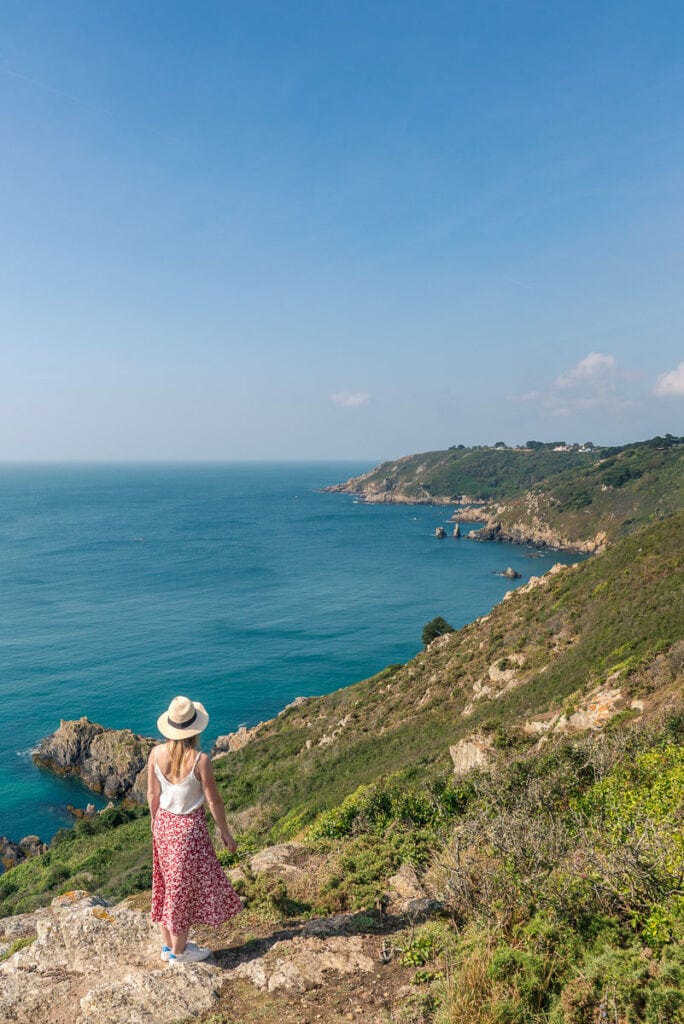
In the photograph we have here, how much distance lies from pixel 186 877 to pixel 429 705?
2399cm

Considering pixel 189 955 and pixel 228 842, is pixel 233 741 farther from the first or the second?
pixel 228 842

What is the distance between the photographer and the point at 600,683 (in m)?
16.9

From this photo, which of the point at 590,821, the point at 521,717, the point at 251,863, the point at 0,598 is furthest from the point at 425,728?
the point at 0,598

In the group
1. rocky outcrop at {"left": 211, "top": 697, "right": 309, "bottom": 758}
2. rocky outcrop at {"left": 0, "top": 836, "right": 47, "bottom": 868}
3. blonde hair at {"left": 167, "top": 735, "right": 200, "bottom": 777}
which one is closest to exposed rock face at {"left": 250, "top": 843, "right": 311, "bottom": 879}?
blonde hair at {"left": 167, "top": 735, "right": 200, "bottom": 777}

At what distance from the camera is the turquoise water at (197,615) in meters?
45.6

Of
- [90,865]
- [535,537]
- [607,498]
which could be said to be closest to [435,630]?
[90,865]

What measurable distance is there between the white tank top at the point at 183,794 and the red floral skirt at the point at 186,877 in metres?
0.07

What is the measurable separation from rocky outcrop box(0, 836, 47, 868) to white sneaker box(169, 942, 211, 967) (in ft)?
104

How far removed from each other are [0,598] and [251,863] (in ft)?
261

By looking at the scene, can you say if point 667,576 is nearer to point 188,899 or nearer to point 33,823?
point 188,899

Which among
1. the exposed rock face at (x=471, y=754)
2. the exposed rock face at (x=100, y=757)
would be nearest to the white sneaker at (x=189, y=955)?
the exposed rock face at (x=471, y=754)

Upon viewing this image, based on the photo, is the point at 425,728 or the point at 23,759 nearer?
the point at 425,728

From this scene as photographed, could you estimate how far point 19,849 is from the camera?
98.4 feet

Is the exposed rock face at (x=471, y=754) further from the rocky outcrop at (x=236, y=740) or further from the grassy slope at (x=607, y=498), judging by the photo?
the grassy slope at (x=607, y=498)
